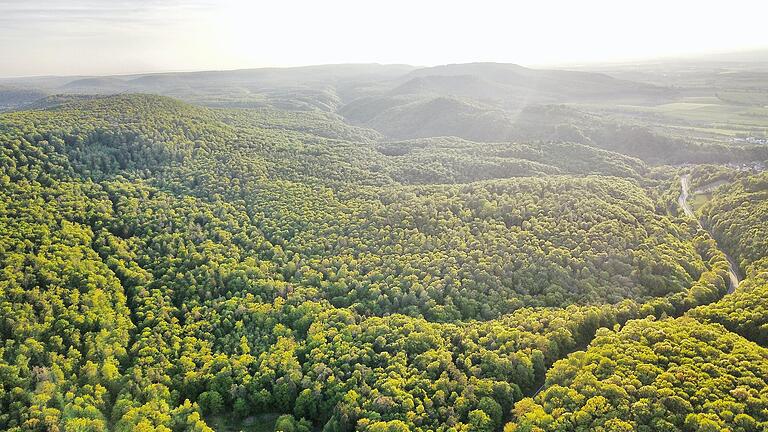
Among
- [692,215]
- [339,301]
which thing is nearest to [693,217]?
[692,215]

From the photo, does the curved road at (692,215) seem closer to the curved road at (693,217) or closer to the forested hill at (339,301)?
the curved road at (693,217)

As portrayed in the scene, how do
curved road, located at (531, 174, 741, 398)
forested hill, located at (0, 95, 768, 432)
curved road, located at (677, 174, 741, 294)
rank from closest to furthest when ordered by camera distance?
forested hill, located at (0, 95, 768, 432)
curved road, located at (531, 174, 741, 398)
curved road, located at (677, 174, 741, 294)

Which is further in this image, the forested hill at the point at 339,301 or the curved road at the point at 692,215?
the curved road at the point at 692,215

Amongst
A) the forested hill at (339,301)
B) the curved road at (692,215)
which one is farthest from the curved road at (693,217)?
the forested hill at (339,301)

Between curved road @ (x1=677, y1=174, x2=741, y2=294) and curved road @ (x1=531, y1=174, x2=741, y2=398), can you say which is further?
curved road @ (x1=677, y1=174, x2=741, y2=294)

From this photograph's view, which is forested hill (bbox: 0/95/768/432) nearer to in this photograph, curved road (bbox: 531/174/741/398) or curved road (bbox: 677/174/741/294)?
curved road (bbox: 531/174/741/398)

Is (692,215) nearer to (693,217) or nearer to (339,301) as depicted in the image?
(693,217)

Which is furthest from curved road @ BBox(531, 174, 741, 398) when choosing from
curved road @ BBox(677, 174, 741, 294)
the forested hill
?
the forested hill
